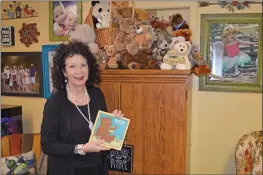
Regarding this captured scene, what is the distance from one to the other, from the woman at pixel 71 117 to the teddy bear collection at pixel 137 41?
43 cm

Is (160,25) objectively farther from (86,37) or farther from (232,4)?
(232,4)

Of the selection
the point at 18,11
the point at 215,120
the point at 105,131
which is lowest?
the point at 215,120

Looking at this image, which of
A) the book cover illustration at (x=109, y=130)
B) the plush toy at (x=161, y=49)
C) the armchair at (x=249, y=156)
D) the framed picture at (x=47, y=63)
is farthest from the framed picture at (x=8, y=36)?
the armchair at (x=249, y=156)

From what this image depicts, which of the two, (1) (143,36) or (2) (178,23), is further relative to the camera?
(2) (178,23)

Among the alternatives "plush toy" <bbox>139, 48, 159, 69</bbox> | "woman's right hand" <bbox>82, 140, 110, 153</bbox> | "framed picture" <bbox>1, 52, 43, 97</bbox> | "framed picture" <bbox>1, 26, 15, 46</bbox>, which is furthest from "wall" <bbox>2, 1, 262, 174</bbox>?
"framed picture" <bbox>1, 26, 15, 46</bbox>

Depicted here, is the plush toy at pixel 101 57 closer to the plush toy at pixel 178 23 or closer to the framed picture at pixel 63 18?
the plush toy at pixel 178 23

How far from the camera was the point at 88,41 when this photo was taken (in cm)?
200

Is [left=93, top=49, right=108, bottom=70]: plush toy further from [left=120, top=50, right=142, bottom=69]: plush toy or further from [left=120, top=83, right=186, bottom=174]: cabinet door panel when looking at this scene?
[left=120, top=83, right=186, bottom=174]: cabinet door panel

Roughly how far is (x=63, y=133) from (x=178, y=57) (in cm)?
86

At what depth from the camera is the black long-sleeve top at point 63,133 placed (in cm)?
144

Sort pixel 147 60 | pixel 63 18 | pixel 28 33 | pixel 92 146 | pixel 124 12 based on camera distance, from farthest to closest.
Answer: pixel 28 33
pixel 63 18
pixel 124 12
pixel 147 60
pixel 92 146

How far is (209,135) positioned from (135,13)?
1.17m

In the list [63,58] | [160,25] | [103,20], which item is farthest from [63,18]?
[63,58]

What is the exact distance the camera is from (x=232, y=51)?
2330mm
